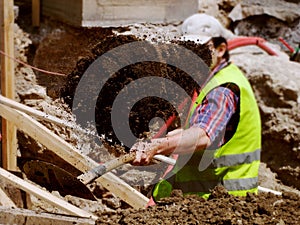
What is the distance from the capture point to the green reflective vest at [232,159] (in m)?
2.51

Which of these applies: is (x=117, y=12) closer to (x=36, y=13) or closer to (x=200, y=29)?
(x=200, y=29)

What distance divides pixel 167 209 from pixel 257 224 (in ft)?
0.99

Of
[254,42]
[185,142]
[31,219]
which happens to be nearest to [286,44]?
[254,42]

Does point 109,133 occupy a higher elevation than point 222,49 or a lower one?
lower

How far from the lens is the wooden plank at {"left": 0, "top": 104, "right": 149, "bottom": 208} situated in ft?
7.82

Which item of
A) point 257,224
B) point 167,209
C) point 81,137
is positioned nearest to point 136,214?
point 167,209

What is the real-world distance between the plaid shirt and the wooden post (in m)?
1.32

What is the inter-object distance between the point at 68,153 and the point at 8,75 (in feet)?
3.71

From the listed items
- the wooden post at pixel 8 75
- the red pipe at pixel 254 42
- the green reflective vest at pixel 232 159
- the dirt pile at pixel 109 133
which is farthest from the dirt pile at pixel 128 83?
the red pipe at pixel 254 42

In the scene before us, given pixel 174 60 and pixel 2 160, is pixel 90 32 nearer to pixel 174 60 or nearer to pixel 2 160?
pixel 174 60

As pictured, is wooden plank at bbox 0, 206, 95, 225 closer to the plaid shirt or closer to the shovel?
the shovel

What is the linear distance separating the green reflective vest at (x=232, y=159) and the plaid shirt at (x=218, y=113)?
36 mm

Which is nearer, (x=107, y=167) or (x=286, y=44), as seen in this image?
(x=107, y=167)

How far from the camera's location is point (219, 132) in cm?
233
